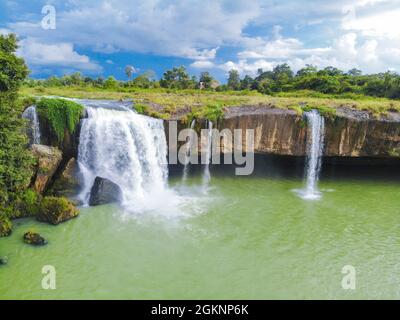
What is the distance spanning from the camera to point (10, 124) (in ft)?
36.0

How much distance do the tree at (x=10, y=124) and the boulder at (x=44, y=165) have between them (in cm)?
167

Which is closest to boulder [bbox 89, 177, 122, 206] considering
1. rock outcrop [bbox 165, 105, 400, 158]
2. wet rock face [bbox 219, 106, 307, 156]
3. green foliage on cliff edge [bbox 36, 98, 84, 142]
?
green foliage on cliff edge [bbox 36, 98, 84, 142]

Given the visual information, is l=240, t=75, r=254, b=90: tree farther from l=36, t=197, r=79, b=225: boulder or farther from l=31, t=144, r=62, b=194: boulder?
l=36, t=197, r=79, b=225: boulder

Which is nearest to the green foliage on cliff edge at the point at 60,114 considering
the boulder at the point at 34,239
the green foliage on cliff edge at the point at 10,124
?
the green foliage on cliff edge at the point at 10,124

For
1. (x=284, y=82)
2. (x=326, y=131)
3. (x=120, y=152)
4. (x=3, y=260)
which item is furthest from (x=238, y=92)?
(x=3, y=260)

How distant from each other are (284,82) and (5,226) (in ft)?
125

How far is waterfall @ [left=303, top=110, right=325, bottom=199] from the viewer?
679 inches

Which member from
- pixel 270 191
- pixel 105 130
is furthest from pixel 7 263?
pixel 270 191

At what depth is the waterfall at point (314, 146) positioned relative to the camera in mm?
17234

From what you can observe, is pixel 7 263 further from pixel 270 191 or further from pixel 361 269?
pixel 270 191

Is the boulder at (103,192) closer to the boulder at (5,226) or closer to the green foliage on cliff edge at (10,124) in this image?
the green foliage on cliff edge at (10,124)
